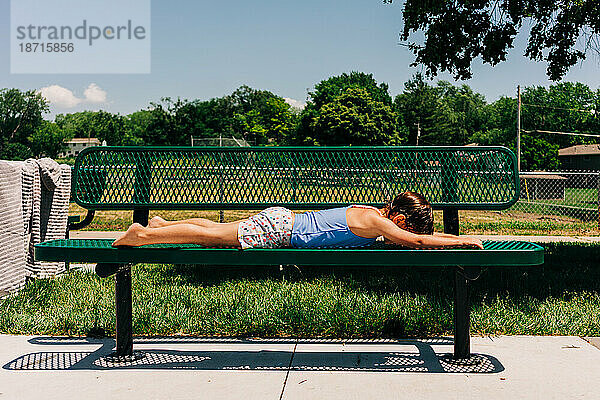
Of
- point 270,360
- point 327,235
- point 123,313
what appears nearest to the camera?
point 327,235

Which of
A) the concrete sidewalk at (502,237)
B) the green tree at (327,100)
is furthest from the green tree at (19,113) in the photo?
the concrete sidewalk at (502,237)

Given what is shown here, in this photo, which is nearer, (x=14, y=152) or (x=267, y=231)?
(x=267, y=231)

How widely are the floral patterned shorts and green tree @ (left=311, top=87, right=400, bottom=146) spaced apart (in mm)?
61696

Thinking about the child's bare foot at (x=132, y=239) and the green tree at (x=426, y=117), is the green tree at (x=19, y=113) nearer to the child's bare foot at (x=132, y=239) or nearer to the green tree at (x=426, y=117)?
the green tree at (x=426, y=117)

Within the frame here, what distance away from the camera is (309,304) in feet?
15.5

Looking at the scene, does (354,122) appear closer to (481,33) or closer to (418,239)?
(481,33)

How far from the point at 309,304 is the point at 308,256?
1.65m

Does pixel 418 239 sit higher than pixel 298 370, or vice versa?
pixel 418 239

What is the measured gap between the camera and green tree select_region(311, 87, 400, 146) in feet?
216

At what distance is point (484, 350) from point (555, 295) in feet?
6.04

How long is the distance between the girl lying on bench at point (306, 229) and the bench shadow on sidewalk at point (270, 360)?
0.76 metres

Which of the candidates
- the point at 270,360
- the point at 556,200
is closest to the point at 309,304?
the point at 270,360

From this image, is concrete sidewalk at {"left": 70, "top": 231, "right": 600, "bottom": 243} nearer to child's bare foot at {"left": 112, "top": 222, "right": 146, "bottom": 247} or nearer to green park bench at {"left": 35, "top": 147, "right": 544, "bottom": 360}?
green park bench at {"left": 35, "top": 147, "right": 544, "bottom": 360}

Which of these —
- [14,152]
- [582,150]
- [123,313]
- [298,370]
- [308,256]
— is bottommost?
[298,370]
